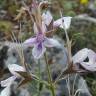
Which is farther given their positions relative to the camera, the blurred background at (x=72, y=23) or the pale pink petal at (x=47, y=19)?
the blurred background at (x=72, y=23)

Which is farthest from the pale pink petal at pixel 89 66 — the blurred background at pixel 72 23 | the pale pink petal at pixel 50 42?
the blurred background at pixel 72 23

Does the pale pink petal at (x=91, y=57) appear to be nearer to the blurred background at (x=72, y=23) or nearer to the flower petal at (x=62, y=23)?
the flower petal at (x=62, y=23)

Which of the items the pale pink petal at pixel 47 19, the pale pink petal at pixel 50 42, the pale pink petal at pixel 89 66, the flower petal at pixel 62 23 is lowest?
the pale pink petal at pixel 89 66

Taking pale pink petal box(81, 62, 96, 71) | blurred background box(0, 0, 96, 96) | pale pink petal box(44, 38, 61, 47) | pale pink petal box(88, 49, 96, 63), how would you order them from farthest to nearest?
blurred background box(0, 0, 96, 96) → pale pink petal box(88, 49, 96, 63) → pale pink petal box(81, 62, 96, 71) → pale pink petal box(44, 38, 61, 47)

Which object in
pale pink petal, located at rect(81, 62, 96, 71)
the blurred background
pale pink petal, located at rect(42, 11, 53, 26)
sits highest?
pale pink petal, located at rect(42, 11, 53, 26)

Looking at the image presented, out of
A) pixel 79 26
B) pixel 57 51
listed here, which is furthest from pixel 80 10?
pixel 57 51

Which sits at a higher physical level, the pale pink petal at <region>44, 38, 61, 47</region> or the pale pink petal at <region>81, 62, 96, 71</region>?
the pale pink petal at <region>44, 38, 61, 47</region>

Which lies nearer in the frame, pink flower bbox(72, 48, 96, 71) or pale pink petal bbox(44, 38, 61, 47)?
pale pink petal bbox(44, 38, 61, 47)

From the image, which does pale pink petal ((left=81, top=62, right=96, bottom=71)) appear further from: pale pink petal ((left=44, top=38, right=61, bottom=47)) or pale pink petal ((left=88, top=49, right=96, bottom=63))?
pale pink petal ((left=44, top=38, right=61, bottom=47))

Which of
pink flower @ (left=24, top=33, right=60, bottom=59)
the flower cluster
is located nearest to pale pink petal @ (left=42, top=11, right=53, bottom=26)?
the flower cluster

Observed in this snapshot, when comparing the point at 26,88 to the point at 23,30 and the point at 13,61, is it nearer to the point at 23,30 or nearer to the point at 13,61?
the point at 13,61
